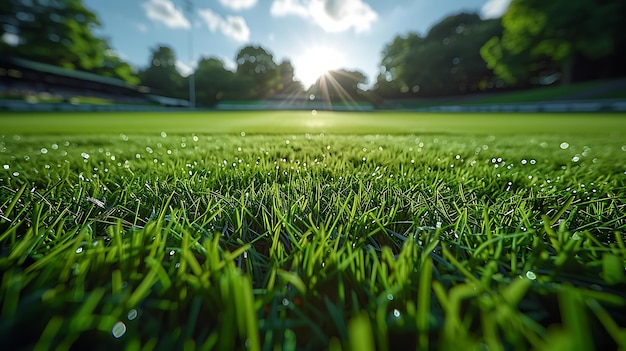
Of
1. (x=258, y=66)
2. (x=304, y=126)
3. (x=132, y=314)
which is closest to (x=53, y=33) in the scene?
(x=258, y=66)

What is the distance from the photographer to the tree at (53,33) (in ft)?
93.2

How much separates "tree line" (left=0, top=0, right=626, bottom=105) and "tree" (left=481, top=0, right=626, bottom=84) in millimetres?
93

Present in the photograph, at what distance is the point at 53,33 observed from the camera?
30.4m

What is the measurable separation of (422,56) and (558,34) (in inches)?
711

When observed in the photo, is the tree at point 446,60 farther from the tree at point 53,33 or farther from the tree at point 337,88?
the tree at point 53,33

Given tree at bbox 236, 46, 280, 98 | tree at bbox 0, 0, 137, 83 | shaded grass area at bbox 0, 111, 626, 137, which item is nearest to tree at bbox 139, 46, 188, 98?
tree at bbox 0, 0, 137, 83

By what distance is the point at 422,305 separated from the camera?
0.41 m

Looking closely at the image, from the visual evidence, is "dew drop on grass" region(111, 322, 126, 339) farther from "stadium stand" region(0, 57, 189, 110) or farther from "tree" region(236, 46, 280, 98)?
"tree" region(236, 46, 280, 98)

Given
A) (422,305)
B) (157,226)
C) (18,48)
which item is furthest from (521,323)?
(18,48)

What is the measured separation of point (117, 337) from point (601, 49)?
3960 cm

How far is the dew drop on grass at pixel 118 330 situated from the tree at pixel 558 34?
3852 centimetres

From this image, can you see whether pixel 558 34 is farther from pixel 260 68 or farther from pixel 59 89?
pixel 59 89

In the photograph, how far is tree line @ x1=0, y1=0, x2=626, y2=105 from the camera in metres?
27.0

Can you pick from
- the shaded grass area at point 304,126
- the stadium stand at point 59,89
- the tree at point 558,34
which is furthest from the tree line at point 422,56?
the shaded grass area at point 304,126
